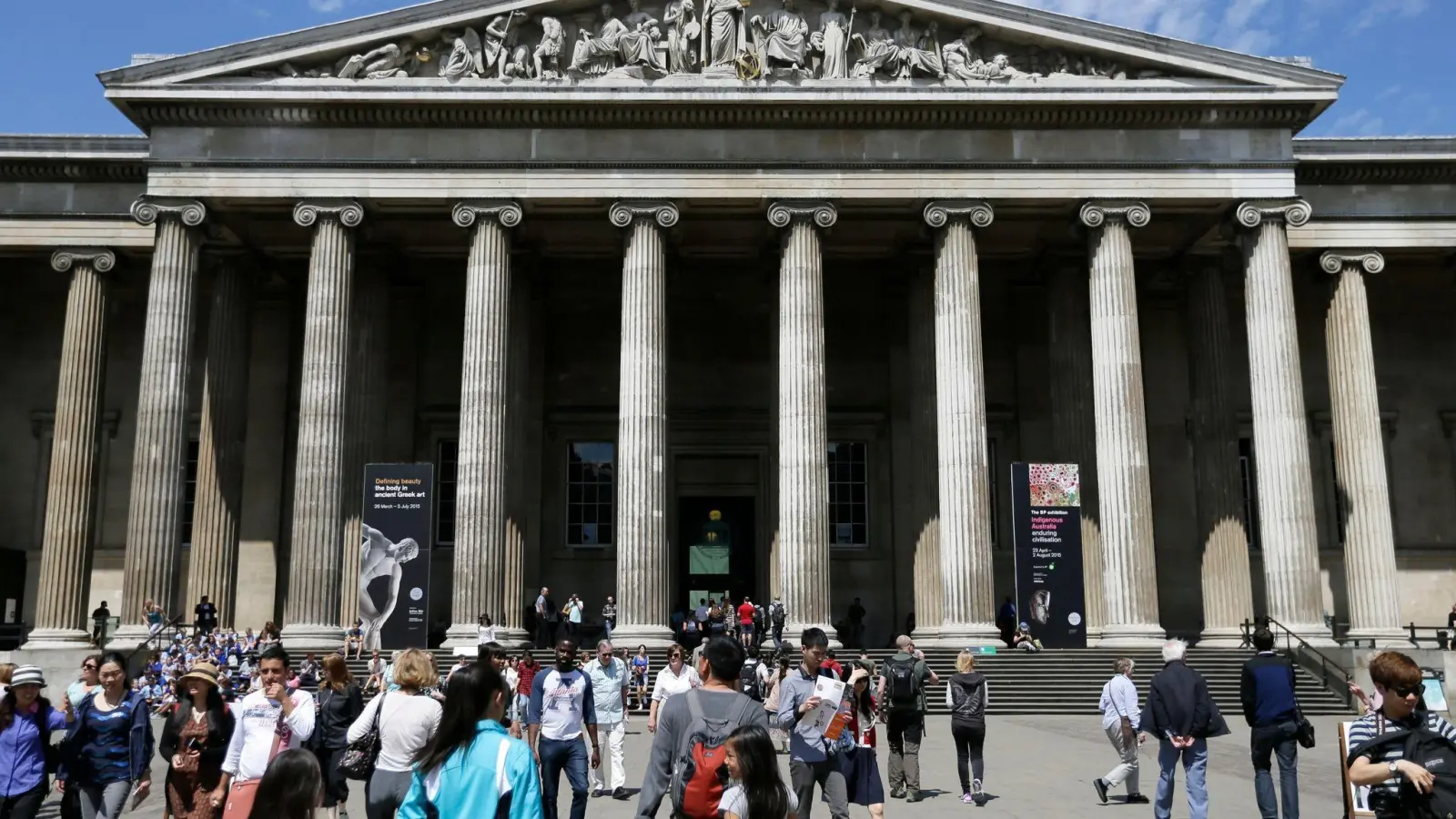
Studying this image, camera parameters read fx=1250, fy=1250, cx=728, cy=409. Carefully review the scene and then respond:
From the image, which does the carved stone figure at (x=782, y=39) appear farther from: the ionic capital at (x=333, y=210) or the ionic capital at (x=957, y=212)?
the ionic capital at (x=333, y=210)

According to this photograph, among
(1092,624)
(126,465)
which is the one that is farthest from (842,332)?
(126,465)

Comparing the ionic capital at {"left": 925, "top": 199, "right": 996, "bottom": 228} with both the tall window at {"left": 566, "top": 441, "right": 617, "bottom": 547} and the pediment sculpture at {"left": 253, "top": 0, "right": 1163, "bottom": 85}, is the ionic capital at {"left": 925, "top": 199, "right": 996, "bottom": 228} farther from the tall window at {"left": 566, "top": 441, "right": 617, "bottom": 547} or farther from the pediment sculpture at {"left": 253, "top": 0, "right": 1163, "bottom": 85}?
the tall window at {"left": 566, "top": 441, "right": 617, "bottom": 547}

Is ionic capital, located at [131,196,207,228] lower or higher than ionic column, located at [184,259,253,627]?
higher

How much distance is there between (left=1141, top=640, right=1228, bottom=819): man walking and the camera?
1123 centimetres

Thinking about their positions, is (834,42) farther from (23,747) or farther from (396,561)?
(23,747)

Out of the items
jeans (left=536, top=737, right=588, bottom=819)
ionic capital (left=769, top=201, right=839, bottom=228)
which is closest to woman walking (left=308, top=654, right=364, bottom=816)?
jeans (left=536, top=737, right=588, bottom=819)

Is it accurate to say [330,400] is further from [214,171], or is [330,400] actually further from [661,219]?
[661,219]

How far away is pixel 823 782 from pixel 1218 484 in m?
23.4

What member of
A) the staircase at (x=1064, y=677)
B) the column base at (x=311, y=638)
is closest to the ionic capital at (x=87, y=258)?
the column base at (x=311, y=638)

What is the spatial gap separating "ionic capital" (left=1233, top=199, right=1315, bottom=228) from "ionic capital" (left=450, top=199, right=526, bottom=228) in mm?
16002

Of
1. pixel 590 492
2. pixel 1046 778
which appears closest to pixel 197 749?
pixel 1046 778

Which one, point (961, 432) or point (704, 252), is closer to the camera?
point (961, 432)

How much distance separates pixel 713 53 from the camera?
27.8 m

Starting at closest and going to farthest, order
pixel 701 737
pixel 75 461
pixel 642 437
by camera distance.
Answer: pixel 701 737 → pixel 642 437 → pixel 75 461
